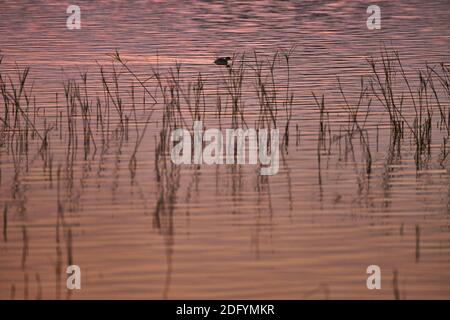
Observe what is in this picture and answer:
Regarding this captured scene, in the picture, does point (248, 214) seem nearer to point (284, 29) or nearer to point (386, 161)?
point (386, 161)

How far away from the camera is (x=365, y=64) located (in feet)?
64.6

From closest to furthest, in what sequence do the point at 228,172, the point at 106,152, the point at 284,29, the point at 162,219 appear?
the point at 162,219, the point at 228,172, the point at 106,152, the point at 284,29

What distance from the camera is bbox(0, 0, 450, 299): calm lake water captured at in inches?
311

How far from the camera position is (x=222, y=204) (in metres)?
10.0

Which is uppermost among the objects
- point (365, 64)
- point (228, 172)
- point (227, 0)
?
point (227, 0)

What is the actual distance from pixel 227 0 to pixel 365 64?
20312mm

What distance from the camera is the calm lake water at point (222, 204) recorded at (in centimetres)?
789

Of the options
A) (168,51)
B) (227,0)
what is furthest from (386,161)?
(227,0)

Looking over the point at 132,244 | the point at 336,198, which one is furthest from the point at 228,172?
the point at 132,244

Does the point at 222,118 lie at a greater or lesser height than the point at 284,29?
lesser

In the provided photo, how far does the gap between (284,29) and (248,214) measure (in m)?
18.5
